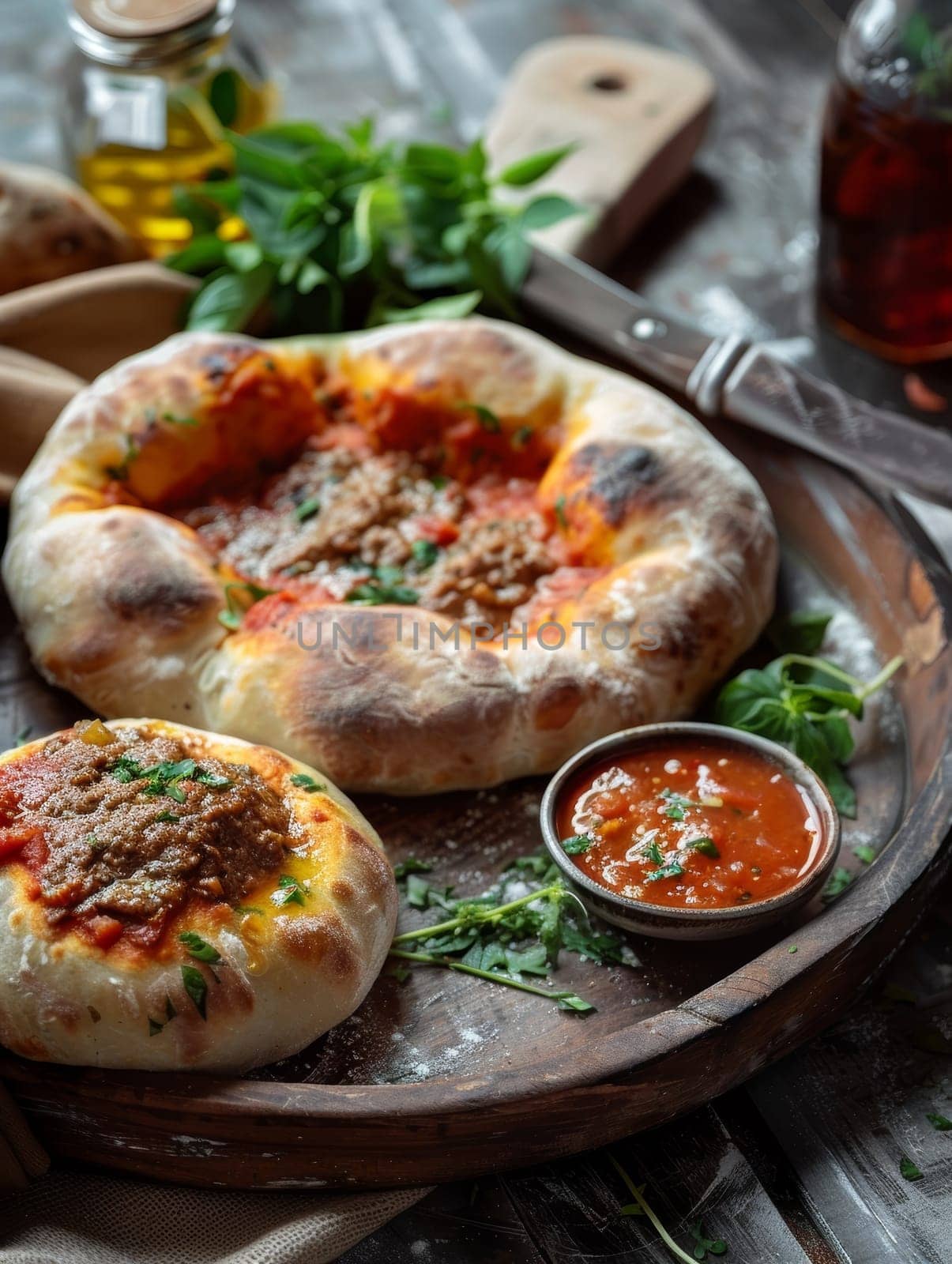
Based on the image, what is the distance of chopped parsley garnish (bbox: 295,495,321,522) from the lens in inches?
146

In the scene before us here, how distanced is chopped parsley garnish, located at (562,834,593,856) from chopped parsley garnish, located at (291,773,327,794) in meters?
0.55

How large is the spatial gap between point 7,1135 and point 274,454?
202cm

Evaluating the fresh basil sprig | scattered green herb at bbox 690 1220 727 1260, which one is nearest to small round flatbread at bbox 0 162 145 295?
the fresh basil sprig

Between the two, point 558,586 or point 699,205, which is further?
point 699,205

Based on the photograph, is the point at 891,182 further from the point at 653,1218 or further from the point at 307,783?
the point at 653,1218

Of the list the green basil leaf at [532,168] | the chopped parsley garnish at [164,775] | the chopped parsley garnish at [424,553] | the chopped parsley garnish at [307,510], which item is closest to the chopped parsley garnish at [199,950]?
the chopped parsley garnish at [164,775]

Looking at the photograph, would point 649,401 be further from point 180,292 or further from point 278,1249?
point 278,1249

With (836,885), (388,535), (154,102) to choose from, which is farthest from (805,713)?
(154,102)

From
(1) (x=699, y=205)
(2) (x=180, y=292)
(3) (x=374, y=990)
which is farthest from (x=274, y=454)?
(1) (x=699, y=205)

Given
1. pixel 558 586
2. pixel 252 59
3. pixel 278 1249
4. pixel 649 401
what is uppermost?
pixel 252 59

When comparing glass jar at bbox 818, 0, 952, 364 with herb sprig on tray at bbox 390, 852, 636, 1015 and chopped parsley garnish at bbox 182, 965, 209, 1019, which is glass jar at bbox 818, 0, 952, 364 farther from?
chopped parsley garnish at bbox 182, 965, 209, 1019

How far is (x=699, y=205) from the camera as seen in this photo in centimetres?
545

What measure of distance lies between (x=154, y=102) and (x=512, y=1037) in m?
3.49

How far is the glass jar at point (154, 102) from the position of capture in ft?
14.6
